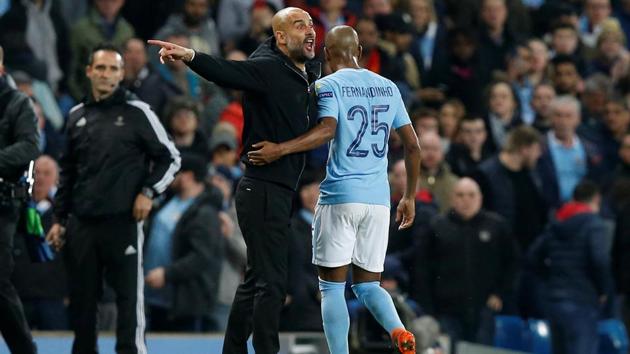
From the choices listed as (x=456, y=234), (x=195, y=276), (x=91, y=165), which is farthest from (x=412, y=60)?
(x=91, y=165)

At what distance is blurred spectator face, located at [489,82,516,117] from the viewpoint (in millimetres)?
17906

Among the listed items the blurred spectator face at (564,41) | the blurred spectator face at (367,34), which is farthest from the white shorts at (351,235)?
the blurred spectator face at (564,41)

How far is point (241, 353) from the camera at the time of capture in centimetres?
1004

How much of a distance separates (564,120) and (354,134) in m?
7.67

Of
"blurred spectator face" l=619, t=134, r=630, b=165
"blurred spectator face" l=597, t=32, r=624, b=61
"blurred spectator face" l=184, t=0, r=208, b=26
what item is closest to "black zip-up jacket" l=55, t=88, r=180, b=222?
"blurred spectator face" l=184, t=0, r=208, b=26

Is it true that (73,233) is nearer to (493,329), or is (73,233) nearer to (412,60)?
(493,329)

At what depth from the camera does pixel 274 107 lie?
9867 millimetres

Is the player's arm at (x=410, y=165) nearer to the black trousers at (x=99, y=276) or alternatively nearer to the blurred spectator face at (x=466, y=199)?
the black trousers at (x=99, y=276)

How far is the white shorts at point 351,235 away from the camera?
32.6ft

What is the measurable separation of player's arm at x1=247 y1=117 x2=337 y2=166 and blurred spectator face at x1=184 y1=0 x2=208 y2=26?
7.27 metres

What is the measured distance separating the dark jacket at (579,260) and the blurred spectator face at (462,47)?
3.71m

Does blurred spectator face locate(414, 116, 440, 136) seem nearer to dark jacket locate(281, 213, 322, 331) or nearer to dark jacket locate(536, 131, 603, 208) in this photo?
dark jacket locate(536, 131, 603, 208)

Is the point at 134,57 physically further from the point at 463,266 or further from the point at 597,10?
the point at 597,10

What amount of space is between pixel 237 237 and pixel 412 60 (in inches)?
192
